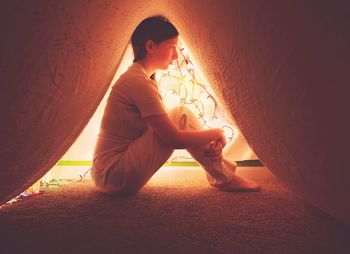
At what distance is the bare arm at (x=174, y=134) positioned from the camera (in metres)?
0.99

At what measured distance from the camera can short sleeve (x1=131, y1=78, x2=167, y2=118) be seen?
0.99 metres

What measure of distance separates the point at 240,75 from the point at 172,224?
0.43 meters

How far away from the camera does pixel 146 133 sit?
1.08 metres

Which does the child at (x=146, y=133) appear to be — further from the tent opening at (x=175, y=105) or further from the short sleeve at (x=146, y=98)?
the tent opening at (x=175, y=105)

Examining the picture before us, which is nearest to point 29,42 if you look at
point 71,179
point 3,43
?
point 3,43

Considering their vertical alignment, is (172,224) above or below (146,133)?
below

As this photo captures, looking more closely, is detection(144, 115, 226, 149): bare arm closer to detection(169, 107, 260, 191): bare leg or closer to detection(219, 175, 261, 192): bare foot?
detection(169, 107, 260, 191): bare leg

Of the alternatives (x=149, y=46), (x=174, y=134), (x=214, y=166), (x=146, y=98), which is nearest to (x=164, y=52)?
(x=149, y=46)

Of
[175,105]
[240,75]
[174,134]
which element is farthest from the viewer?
[175,105]

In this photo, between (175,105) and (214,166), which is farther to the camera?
(175,105)

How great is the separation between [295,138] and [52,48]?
0.50 metres

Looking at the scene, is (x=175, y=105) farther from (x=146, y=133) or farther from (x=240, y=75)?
(x=240, y=75)

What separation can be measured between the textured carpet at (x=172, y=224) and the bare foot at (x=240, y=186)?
0.14 ft

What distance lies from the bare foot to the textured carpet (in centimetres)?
4
